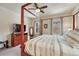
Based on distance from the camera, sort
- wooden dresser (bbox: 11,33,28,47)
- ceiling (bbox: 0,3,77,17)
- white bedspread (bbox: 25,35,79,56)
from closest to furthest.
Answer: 1. white bedspread (bbox: 25,35,79,56)
2. ceiling (bbox: 0,3,77,17)
3. wooden dresser (bbox: 11,33,28,47)

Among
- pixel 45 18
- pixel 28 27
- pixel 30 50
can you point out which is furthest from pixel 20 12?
pixel 30 50

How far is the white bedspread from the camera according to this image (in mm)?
1270

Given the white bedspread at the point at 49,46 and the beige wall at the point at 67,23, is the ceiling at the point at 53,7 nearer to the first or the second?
the beige wall at the point at 67,23

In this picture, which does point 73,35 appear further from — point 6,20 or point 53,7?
point 6,20

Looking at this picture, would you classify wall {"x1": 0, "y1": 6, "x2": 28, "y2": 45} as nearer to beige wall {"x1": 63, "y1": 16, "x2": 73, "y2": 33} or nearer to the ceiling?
the ceiling

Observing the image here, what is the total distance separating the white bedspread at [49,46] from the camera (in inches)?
50.0

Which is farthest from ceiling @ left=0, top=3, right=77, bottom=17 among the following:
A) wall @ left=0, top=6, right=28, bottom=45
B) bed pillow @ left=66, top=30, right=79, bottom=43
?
bed pillow @ left=66, top=30, right=79, bottom=43

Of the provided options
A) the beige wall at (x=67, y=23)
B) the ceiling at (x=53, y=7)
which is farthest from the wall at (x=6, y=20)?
the beige wall at (x=67, y=23)

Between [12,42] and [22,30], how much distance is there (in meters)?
0.32

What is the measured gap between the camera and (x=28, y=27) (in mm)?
1537

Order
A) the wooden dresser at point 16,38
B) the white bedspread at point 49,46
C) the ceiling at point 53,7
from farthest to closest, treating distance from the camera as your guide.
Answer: the wooden dresser at point 16,38, the ceiling at point 53,7, the white bedspread at point 49,46

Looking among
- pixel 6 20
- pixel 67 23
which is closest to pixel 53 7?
pixel 67 23

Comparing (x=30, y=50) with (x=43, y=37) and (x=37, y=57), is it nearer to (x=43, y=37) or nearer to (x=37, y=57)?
(x=37, y=57)

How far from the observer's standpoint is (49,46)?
1.37 m
